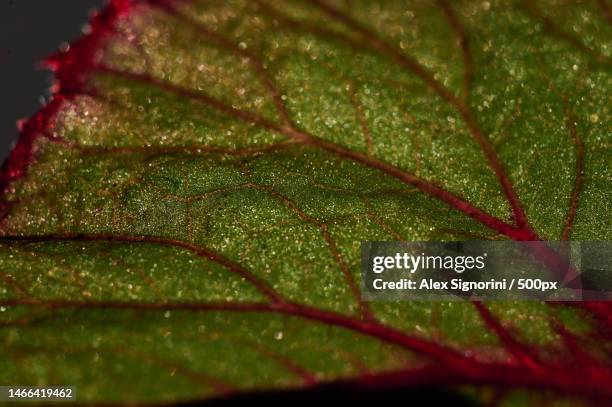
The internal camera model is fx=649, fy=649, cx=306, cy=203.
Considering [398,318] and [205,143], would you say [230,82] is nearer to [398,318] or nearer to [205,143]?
[205,143]

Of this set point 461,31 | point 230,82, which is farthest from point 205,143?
point 461,31

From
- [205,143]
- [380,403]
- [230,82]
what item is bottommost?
[380,403]

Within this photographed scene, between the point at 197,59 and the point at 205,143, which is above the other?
the point at 197,59

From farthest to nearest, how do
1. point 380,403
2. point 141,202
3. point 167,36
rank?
1. point 141,202
2. point 167,36
3. point 380,403

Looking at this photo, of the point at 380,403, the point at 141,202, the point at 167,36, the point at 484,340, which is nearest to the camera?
the point at 380,403

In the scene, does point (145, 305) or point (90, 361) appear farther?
point (145, 305)

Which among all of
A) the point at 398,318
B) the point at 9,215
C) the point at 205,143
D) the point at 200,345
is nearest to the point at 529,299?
the point at 398,318
